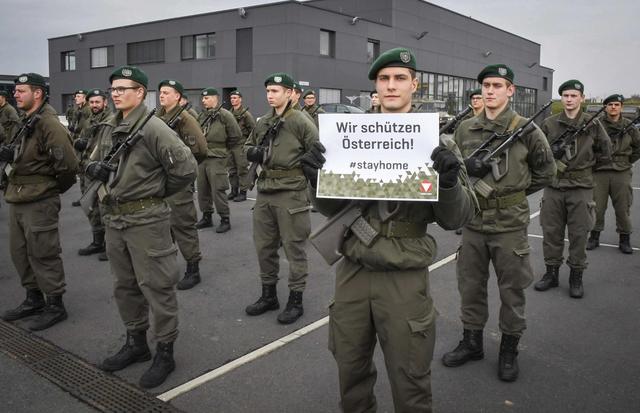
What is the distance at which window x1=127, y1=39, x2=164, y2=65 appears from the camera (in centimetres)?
3897

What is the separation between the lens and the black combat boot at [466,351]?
418 cm

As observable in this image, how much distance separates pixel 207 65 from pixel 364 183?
35.6 metres

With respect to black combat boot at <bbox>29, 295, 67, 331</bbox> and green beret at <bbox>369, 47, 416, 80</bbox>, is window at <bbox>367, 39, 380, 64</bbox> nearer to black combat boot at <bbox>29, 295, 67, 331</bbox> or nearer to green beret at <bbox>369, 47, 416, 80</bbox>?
black combat boot at <bbox>29, 295, 67, 331</bbox>

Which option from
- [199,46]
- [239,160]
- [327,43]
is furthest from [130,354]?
[199,46]

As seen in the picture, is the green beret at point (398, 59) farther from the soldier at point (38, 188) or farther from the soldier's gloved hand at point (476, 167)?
the soldier at point (38, 188)

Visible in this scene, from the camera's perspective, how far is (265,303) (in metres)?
5.32

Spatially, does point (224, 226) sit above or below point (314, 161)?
below

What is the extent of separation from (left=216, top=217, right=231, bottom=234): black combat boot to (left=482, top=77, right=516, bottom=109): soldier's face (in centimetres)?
578

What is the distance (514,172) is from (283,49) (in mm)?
30623

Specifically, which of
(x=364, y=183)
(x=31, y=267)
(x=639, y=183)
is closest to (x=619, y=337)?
(x=364, y=183)

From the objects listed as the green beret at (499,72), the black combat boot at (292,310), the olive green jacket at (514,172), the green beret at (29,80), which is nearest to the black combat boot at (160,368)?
the black combat boot at (292,310)

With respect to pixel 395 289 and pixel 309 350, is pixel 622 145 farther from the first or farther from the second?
pixel 395 289

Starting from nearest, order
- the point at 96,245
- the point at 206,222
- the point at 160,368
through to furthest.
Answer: the point at 160,368 < the point at 96,245 < the point at 206,222

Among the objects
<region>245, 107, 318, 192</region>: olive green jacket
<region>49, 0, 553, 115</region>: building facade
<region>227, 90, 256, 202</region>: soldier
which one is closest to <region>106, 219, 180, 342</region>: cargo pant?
<region>245, 107, 318, 192</region>: olive green jacket
